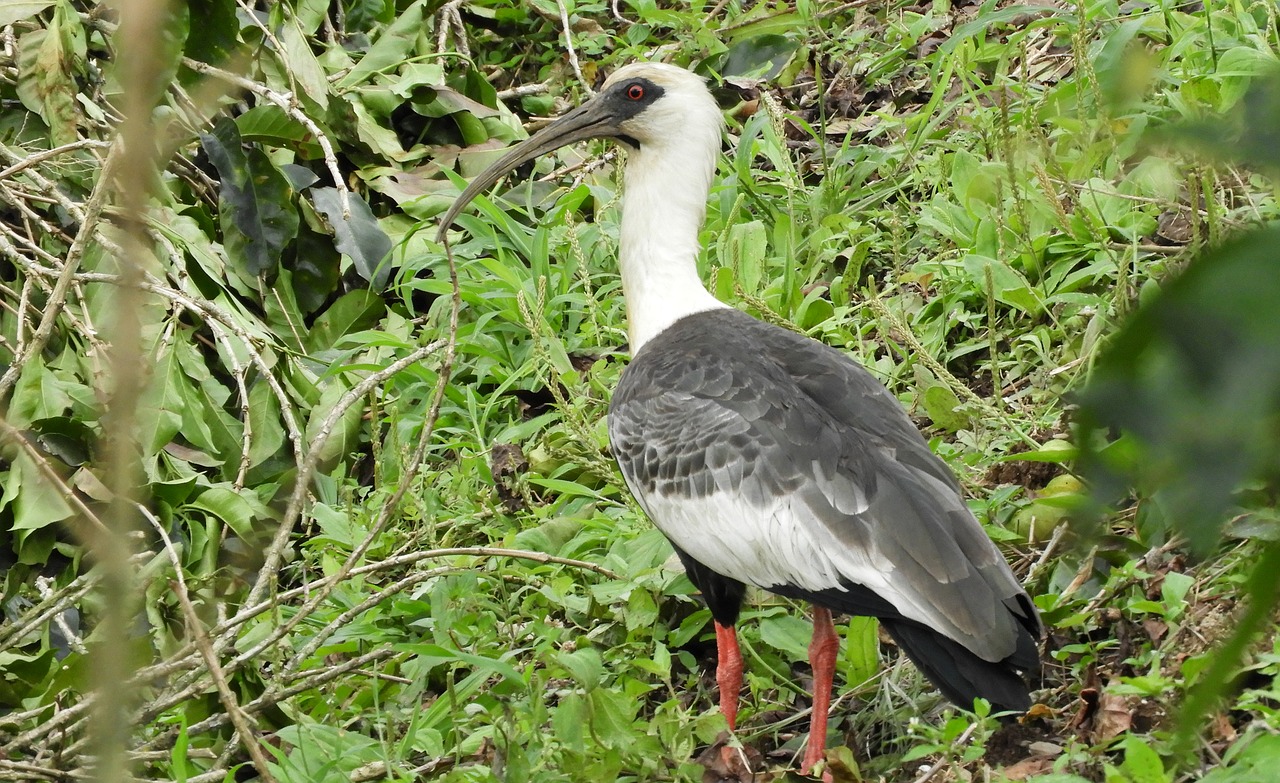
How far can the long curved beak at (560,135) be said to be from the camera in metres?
4.77

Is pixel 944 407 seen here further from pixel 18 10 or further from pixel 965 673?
pixel 18 10

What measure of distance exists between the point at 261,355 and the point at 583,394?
1.25 m

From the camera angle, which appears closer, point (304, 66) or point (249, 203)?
point (249, 203)

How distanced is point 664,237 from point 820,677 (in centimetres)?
159

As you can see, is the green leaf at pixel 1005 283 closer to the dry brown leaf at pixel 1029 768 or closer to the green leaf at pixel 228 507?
the dry brown leaf at pixel 1029 768

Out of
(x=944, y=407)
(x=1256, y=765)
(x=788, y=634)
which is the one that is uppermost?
(x=1256, y=765)

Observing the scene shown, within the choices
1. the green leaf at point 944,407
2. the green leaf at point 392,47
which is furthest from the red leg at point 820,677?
the green leaf at point 392,47

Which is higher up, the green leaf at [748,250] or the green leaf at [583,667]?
the green leaf at [583,667]

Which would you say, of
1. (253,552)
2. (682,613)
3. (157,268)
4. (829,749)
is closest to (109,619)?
(829,749)

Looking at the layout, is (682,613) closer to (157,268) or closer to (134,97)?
(157,268)

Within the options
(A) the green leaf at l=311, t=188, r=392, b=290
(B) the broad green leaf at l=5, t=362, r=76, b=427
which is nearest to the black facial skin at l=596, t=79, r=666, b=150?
(A) the green leaf at l=311, t=188, r=392, b=290

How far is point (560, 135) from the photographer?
4875 millimetres

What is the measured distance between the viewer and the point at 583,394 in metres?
5.40

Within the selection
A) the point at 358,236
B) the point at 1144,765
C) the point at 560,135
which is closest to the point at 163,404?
the point at 358,236
